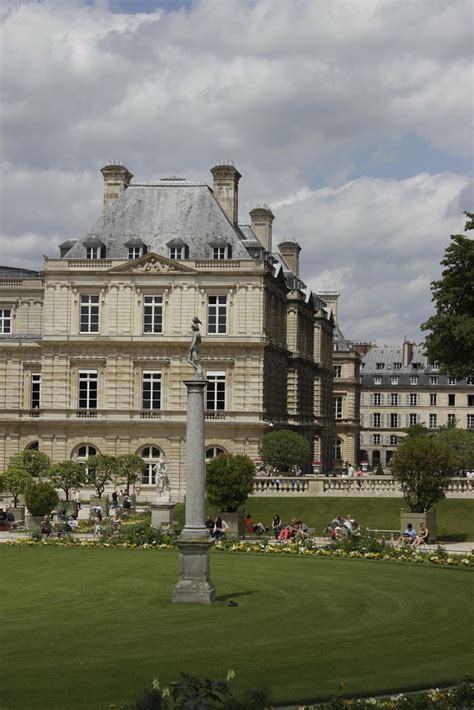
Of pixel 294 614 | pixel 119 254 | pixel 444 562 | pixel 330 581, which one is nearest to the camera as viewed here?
pixel 294 614

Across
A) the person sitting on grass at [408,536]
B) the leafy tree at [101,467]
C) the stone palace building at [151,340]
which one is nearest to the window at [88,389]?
the stone palace building at [151,340]

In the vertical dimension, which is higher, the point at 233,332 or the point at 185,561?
the point at 233,332

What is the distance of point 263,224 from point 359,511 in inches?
1585

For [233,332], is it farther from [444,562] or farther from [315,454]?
[444,562]

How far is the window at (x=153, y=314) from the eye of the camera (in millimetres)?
79312

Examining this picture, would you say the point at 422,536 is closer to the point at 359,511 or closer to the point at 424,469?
the point at 424,469

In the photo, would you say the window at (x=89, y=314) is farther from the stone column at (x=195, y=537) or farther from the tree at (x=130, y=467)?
the stone column at (x=195, y=537)

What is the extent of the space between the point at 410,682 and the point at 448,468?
111 ft

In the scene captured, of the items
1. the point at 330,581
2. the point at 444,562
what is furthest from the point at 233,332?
the point at 330,581

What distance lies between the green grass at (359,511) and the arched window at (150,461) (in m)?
13.2

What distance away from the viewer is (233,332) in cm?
7844

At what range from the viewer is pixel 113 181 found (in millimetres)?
86562

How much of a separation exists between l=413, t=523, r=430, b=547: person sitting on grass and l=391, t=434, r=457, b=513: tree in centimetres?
286


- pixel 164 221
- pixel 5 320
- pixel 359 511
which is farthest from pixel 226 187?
pixel 359 511
